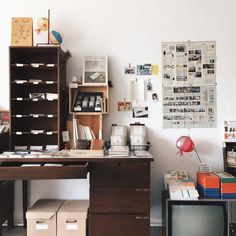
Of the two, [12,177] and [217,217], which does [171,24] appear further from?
[12,177]

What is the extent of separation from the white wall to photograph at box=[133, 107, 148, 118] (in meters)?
0.06

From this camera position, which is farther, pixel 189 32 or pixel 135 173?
pixel 189 32

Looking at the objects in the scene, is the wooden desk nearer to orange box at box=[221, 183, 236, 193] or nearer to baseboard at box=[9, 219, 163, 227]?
baseboard at box=[9, 219, 163, 227]

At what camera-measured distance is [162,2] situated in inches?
106

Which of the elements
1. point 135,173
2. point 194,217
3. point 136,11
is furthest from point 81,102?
point 194,217

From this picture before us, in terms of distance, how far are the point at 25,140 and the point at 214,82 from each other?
2178mm

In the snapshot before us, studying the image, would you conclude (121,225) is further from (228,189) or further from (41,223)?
(228,189)

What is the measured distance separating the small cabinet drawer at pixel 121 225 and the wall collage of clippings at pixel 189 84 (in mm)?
1088

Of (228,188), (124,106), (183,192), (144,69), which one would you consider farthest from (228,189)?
(144,69)

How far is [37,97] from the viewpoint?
2473 mm

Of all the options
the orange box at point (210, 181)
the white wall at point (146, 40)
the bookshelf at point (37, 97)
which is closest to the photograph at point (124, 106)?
the white wall at point (146, 40)

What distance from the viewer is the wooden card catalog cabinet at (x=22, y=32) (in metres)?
2.43

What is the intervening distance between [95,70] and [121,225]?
1.57 metres

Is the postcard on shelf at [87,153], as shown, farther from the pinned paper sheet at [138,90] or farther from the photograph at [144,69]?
the photograph at [144,69]
